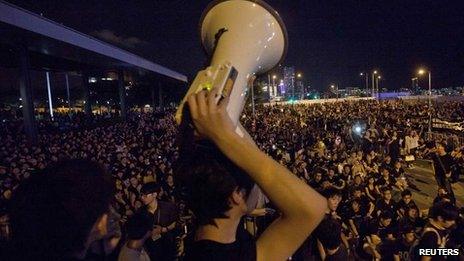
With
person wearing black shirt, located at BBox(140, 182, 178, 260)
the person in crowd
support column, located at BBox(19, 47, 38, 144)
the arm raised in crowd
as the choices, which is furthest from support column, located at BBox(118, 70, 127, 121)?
the arm raised in crowd

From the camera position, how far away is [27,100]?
17.5m

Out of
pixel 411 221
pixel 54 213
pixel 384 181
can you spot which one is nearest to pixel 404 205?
pixel 411 221

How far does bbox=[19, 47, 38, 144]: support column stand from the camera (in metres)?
16.7


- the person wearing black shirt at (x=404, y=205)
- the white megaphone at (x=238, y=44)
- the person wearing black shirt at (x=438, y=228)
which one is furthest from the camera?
the person wearing black shirt at (x=404, y=205)

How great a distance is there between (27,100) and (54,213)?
18578 millimetres

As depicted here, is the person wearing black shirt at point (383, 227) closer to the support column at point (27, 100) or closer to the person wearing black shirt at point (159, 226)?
the person wearing black shirt at point (159, 226)

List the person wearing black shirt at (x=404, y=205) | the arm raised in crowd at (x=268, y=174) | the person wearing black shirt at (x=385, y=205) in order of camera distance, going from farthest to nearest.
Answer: the person wearing black shirt at (x=385, y=205) < the person wearing black shirt at (x=404, y=205) < the arm raised in crowd at (x=268, y=174)

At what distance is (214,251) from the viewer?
1.54 metres

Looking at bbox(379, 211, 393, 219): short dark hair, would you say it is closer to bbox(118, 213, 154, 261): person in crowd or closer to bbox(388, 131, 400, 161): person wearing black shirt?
bbox(118, 213, 154, 261): person in crowd

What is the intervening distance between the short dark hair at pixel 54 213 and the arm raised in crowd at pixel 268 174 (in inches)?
17.3

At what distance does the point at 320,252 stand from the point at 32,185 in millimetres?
3647

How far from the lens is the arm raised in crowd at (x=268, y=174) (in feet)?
4.36

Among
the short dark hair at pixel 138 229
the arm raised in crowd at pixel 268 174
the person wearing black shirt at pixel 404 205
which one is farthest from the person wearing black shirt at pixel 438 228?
the arm raised in crowd at pixel 268 174

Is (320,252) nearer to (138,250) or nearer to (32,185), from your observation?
(138,250)
